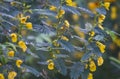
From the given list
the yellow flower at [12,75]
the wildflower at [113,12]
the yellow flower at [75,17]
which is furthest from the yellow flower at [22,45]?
the wildflower at [113,12]

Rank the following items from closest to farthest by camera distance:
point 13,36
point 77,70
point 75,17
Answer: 1. point 13,36
2. point 77,70
3. point 75,17

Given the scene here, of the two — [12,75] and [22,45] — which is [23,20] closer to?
[22,45]

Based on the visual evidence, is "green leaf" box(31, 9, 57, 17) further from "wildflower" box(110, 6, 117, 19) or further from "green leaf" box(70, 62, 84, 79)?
"wildflower" box(110, 6, 117, 19)

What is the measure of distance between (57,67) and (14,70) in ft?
0.68

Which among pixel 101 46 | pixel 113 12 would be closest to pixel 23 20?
pixel 101 46

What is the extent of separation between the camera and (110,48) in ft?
13.6

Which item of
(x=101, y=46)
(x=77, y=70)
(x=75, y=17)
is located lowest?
(x=75, y=17)

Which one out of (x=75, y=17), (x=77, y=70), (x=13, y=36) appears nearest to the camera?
(x=13, y=36)

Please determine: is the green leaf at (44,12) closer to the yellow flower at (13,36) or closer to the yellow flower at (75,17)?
the yellow flower at (13,36)

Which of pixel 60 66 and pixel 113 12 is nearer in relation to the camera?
pixel 60 66

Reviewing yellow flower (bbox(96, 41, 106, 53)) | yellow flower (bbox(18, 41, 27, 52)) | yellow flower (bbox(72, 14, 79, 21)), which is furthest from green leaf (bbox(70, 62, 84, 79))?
yellow flower (bbox(72, 14, 79, 21))

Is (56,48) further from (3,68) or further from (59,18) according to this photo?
(3,68)

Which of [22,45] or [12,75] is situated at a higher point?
[22,45]

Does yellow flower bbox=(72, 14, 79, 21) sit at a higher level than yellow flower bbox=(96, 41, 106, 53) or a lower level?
lower
